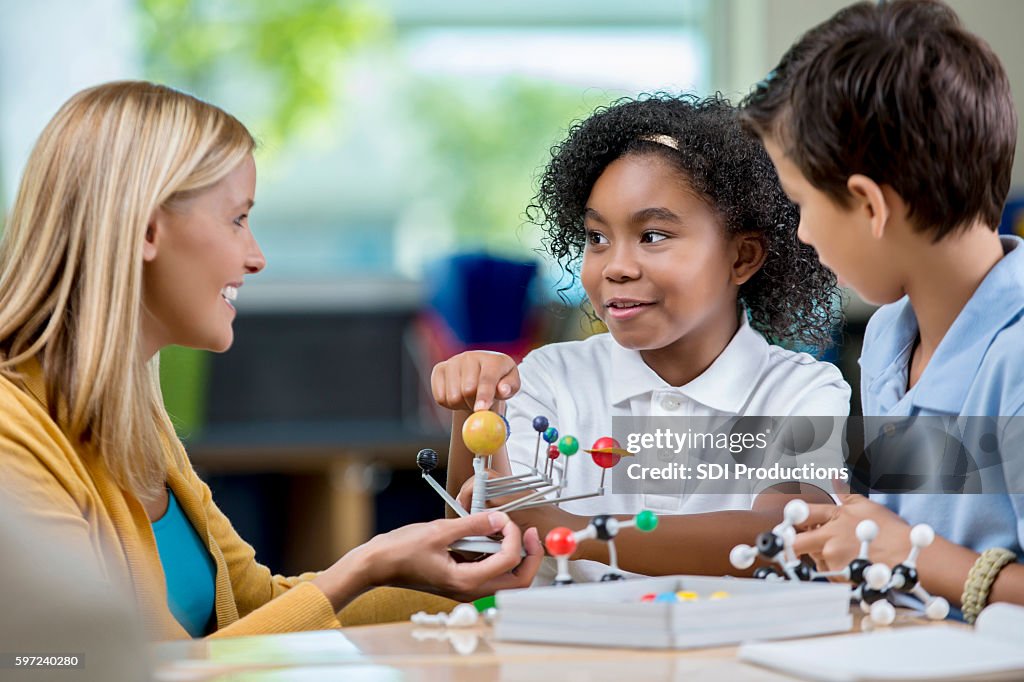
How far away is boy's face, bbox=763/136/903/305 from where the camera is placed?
104cm

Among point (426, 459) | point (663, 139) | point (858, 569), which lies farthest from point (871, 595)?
point (663, 139)

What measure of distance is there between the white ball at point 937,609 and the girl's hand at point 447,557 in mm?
339

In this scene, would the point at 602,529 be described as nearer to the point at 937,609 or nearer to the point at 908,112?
the point at 937,609

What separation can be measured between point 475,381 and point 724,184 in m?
0.36

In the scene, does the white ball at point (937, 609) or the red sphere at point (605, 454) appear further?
the red sphere at point (605, 454)

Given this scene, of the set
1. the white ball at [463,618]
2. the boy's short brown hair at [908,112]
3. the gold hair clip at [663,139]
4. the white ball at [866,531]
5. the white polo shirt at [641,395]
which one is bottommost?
the white ball at [463,618]

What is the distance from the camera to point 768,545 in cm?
93

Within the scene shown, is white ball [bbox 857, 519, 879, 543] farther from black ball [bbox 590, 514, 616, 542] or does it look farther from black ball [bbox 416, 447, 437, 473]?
black ball [bbox 416, 447, 437, 473]

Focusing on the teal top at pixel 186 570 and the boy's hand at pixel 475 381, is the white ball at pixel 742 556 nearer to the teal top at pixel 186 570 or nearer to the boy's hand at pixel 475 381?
the boy's hand at pixel 475 381

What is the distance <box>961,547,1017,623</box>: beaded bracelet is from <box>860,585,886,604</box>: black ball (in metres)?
0.07

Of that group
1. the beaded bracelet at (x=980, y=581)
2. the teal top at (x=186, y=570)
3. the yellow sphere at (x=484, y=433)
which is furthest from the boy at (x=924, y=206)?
the teal top at (x=186, y=570)

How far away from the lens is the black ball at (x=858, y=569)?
3.11 feet

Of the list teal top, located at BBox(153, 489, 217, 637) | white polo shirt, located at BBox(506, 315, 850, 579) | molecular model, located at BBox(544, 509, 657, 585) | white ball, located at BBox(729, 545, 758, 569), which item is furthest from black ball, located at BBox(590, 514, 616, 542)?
teal top, located at BBox(153, 489, 217, 637)

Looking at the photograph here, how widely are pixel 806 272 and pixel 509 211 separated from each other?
2044mm
